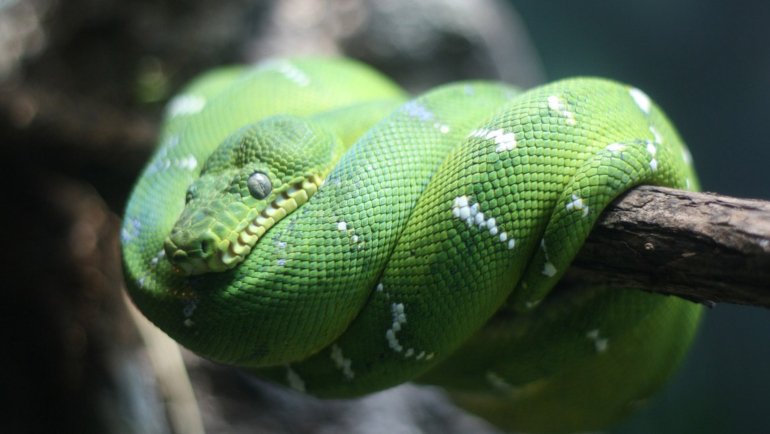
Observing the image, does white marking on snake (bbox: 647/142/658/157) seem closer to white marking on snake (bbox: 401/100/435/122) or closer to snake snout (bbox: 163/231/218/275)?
white marking on snake (bbox: 401/100/435/122)

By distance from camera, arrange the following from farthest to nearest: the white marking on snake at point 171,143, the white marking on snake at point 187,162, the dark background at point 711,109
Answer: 1. the dark background at point 711,109
2. the white marking on snake at point 171,143
3. the white marking on snake at point 187,162

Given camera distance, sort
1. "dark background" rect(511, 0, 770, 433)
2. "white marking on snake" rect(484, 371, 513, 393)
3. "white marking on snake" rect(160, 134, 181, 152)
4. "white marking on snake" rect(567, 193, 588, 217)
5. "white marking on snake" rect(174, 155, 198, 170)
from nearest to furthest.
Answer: "white marking on snake" rect(567, 193, 588, 217) → "white marking on snake" rect(484, 371, 513, 393) → "white marking on snake" rect(174, 155, 198, 170) → "white marking on snake" rect(160, 134, 181, 152) → "dark background" rect(511, 0, 770, 433)

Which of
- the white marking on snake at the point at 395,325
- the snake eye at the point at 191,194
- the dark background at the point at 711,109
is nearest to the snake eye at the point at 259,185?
the snake eye at the point at 191,194

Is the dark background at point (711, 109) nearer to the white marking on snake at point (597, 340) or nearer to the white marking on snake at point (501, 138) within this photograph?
the white marking on snake at point (597, 340)

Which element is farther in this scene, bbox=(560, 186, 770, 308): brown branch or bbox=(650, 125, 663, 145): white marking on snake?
bbox=(650, 125, 663, 145): white marking on snake

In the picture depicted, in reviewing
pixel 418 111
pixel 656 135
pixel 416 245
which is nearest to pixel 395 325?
pixel 416 245

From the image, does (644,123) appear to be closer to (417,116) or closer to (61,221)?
(417,116)

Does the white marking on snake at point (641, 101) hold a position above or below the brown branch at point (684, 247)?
above

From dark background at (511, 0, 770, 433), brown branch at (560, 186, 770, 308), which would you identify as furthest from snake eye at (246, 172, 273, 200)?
dark background at (511, 0, 770, 433)
